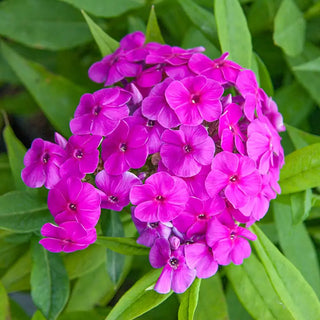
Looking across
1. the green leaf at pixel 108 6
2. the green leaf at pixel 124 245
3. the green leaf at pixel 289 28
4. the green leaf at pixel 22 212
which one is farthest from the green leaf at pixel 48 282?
the green leaf at pixel 289 28

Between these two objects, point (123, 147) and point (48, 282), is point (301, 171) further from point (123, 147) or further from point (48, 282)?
point (48, 282)

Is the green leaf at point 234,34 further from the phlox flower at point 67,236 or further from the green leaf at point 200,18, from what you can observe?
the phlox flower at point 67,236

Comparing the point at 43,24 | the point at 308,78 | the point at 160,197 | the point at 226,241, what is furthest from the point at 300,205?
the point at 43,24

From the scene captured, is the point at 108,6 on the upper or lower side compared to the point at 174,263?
upper

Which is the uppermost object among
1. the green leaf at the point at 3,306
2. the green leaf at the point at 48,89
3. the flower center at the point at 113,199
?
the flower center at the point at 113,199

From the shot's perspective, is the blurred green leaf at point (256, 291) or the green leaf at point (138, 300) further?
the blurred green leaf at point (256, 291)

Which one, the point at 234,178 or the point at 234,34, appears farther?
the point at 234,34
